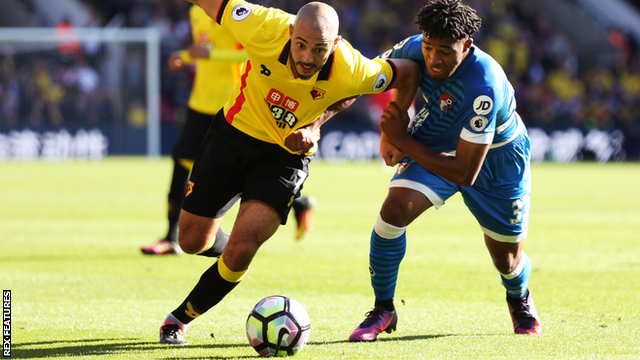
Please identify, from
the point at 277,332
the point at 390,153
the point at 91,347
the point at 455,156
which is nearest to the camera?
the point at 277,332

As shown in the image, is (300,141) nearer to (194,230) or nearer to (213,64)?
(194,230)

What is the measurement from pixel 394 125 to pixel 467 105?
1.42 feet

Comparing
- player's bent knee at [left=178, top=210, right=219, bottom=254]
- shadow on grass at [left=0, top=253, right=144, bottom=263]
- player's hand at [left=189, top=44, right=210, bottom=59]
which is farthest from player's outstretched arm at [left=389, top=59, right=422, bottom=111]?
shadow on grass at [left=0, top=253, right=144, bottom=263]

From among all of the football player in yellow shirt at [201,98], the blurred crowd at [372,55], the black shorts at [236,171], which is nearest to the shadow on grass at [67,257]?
the football player in yellow shirt at [201,98]

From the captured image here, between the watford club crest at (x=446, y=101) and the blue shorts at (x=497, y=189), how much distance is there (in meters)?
0.38

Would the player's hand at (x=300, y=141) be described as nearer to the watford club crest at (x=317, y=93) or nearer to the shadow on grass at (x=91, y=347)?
the watford club crest at (x=317, y=93)

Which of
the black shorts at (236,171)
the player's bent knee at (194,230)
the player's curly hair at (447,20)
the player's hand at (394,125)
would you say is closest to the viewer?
the player's curly hair at (447,20)

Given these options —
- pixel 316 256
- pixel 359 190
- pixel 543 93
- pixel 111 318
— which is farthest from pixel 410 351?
pixel 543 93

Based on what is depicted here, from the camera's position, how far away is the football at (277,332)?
4.11 m

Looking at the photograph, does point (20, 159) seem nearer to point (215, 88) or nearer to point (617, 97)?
point (215, 88)

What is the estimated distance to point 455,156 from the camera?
14.6 ft

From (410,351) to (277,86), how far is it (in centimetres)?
170

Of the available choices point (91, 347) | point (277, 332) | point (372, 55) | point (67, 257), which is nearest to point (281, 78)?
point (277, 332)

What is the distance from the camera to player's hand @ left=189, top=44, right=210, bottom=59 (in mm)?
7668
